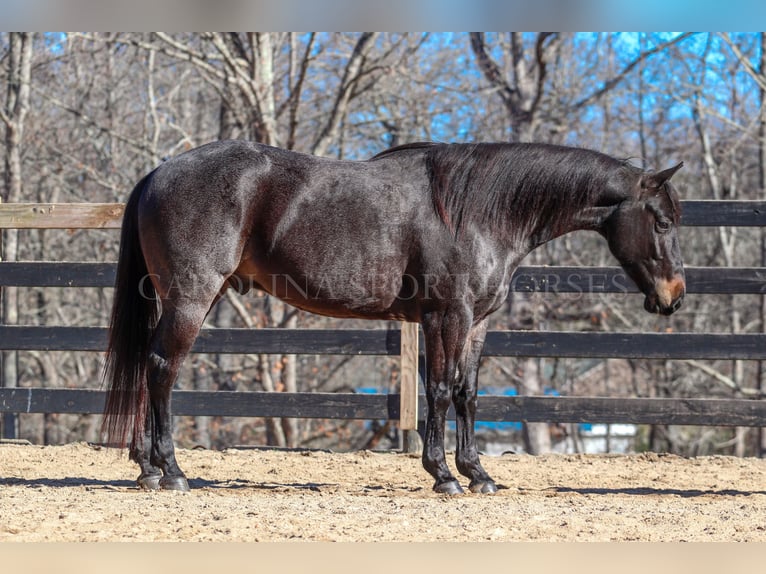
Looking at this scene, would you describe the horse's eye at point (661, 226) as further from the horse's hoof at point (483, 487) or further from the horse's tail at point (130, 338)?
the horse's tail at point (130, 338)

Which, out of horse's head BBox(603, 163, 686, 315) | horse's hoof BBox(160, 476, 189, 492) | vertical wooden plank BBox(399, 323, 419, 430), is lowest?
horse's hoof BBox(160, 476, 189, 492)

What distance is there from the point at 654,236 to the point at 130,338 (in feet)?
10.1

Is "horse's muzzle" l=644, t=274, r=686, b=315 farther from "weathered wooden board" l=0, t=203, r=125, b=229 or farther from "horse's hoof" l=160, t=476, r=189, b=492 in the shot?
"weathered wooden board" l=0, t=203, r=125, b=229

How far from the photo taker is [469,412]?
4871 millimetres

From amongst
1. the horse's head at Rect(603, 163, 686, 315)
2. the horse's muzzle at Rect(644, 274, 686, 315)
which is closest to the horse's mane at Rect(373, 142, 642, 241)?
the horse's head at Rect(603, 163, 686, 315)

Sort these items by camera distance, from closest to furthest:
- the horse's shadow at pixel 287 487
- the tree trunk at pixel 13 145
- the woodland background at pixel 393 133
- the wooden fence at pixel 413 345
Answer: the horse's shadow at pixel 287 487 → the wooden fence at pixel 413 345 → the tree trunk at pixel 13 145 → the woodland background at pixel 393 133

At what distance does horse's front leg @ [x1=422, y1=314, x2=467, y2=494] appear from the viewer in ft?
15.1

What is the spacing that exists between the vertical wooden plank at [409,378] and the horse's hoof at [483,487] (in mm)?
1528

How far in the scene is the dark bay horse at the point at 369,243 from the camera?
4.58m

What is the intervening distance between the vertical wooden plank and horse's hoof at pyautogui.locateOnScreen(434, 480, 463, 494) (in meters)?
1.59

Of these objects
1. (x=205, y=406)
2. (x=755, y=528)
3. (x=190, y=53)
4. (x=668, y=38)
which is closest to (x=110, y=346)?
(x=205, y=406)

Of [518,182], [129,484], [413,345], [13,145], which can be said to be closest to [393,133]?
[13,145]

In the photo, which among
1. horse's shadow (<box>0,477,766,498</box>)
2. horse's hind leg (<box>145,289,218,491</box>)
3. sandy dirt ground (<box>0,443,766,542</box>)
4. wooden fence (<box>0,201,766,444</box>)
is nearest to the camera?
sandy dirt ground (<box>0,443,766,542</box>)

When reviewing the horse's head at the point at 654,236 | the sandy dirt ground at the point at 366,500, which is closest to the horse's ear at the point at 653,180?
the horse's head at the point at 654,236
